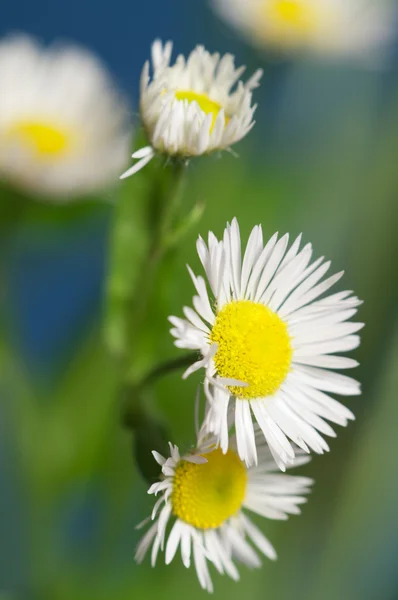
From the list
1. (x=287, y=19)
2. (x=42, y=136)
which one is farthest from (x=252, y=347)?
(x=287, y=19)

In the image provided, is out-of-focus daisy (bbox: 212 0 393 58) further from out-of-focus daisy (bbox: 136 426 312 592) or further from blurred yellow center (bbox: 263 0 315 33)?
out-of-focus daisy (bbox: 136 426 312 592)

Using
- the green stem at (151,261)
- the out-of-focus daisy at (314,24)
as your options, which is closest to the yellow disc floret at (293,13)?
the out-of-focus daisy at (314,24)

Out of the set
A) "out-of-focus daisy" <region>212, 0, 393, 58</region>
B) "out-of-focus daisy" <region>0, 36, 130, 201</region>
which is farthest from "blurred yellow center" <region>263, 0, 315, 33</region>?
"out-of-focus daisy" <region>0, 36, 130, 201</region>

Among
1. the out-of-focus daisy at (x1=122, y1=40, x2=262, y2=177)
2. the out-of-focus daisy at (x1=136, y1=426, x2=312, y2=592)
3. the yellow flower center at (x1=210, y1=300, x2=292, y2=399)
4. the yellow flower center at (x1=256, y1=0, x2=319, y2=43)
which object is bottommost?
the out-of-focus daisy at (x1=136, y1=426, x2=312, y2=592)

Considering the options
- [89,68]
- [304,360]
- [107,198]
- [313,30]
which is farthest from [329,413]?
[313,30]

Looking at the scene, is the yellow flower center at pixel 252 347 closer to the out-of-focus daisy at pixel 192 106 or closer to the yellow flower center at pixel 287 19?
the out-of-focus daisy at pixel 192 106

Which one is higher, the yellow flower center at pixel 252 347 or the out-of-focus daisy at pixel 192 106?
the out-of-focus daisy at pixel 192 106

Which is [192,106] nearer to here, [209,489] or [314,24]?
[209,489]
